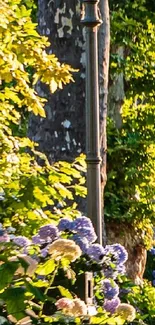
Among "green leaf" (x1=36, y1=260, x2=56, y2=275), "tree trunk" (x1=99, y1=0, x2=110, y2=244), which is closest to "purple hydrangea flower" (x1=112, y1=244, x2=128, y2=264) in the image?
"green leaf" (x1=36, y1=260, x2=56, y2=275)

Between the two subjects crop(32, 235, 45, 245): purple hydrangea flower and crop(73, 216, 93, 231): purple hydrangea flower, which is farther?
crop(73, 216, 93, 231): purple hydrangea flower

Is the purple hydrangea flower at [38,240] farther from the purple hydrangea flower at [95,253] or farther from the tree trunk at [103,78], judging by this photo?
the tree trunk at [103,78]

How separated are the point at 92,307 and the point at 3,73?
1.88 meters

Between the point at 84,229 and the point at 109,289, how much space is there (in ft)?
1.02

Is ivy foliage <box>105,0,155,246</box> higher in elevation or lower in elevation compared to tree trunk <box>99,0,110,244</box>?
higher

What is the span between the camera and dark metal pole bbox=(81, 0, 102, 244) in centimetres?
564

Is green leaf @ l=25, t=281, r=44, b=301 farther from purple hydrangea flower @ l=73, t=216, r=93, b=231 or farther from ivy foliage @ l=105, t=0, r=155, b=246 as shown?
ivy foliage @ l=105, t=0, r=155, b=246

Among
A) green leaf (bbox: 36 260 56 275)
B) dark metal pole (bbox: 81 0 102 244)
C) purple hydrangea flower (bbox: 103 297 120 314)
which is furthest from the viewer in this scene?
dark metal pole (bbox: 81 0 102 244)

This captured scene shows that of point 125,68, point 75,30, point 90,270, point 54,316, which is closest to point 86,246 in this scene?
point 90,270

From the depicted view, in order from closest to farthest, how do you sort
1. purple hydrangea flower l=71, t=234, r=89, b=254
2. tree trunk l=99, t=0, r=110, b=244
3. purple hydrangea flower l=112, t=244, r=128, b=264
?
purple hydrangea flower l=71, t=234, r=89, b=254
purple hydrangea flower l=112, t=244, r=128, b=264
tree trunk l=99, t=0, r=110, b=244

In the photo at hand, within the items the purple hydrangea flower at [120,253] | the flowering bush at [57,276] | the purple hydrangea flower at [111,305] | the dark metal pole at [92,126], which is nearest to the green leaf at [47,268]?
the flowering bush at [57,276]

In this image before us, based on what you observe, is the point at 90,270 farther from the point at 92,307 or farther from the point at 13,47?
the point at 13,47

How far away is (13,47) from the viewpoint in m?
5.55

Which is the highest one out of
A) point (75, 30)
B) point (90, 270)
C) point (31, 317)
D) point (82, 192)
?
point (75, 30)
